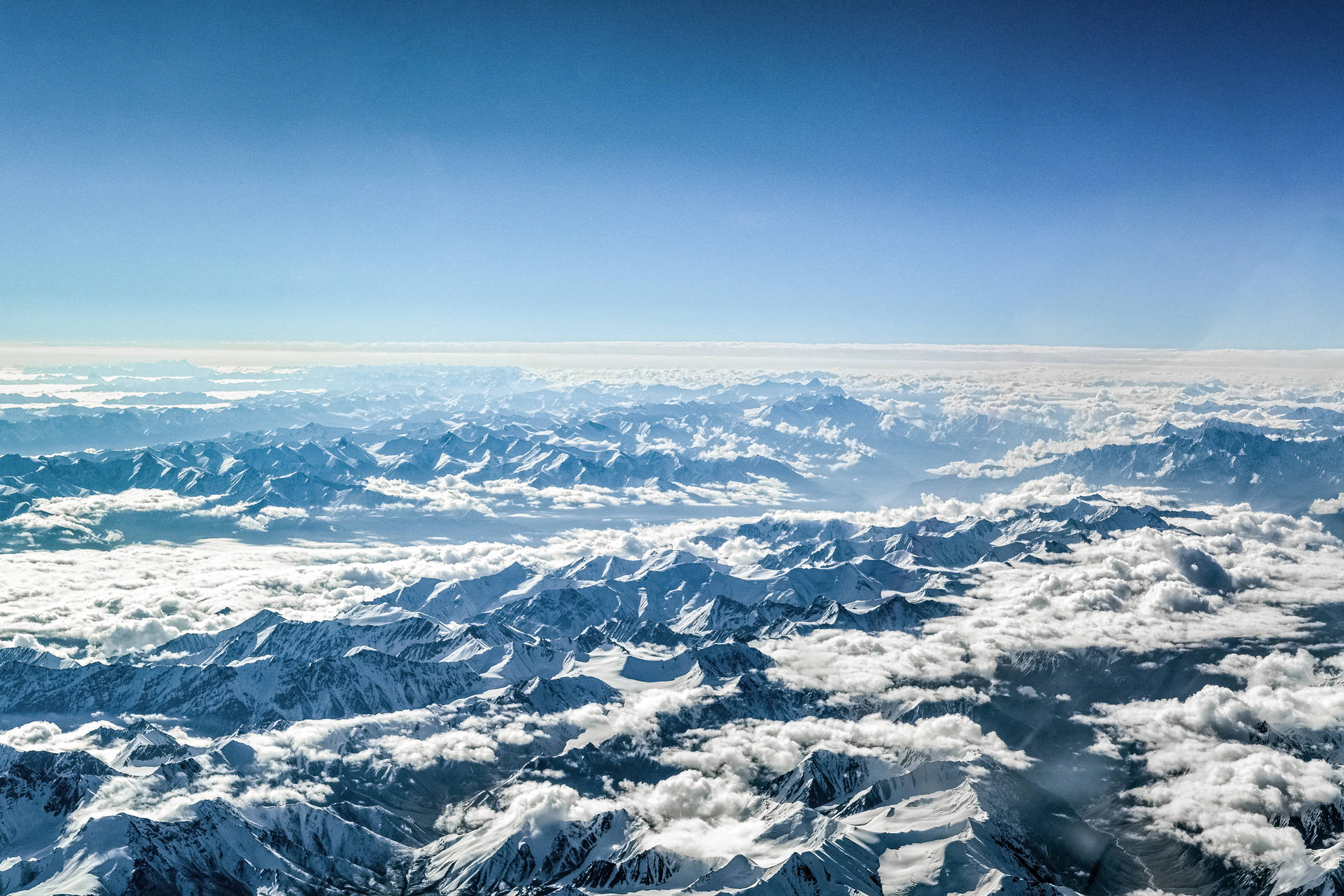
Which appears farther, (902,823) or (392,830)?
(392,830)

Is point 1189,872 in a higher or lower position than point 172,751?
lower

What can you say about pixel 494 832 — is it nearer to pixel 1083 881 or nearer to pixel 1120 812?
pixel 1083 881

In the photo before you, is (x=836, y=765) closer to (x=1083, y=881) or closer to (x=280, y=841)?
(x=1083, y=881)

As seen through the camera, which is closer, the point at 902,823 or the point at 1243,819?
the point at 902,823

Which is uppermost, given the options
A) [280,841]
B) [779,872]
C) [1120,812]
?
[779,872]

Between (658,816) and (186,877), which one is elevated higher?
(186,877)

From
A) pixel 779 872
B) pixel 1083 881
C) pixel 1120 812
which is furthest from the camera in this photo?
pixel 1120 812

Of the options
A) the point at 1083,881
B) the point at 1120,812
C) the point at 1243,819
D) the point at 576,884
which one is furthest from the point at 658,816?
the point at 1243,819

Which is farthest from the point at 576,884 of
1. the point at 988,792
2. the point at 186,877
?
the point at 988,792

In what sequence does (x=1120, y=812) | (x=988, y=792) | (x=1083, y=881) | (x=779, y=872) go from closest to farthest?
(x=779, y=872) < (x=1083, y=881) < (x=988, y=792) < (x=1120, y=812)
